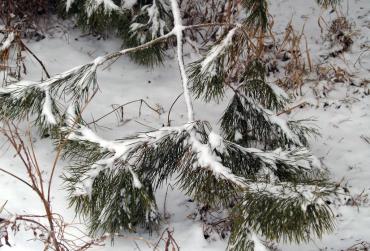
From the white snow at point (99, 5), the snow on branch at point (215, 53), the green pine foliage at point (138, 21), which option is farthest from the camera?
the green pine foliage at point (138, 21)

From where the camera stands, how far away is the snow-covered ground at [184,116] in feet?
8.10

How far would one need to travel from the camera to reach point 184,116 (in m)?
3.26

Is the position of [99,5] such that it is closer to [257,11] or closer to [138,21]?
[138,21]

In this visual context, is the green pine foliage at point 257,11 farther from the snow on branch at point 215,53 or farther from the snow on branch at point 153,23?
the snow on branch at point 153,23

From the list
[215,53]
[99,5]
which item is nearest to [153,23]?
[99,5]

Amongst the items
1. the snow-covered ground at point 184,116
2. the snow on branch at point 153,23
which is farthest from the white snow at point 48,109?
the snow on branch at point 153,23

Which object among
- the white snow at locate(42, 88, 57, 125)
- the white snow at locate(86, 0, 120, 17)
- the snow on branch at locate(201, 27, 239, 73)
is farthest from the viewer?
the white snow at locate(86, 0, 120, 17)

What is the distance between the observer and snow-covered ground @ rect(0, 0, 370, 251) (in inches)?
97.2

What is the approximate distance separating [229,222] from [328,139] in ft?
3.52

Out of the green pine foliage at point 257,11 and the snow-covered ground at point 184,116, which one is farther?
the snow-covered ground at point 184,116

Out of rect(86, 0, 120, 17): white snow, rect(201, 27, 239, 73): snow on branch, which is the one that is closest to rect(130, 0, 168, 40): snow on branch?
rect(86, 0, 120, 17): white snow

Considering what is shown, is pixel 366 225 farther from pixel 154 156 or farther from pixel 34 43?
pixel 34 43

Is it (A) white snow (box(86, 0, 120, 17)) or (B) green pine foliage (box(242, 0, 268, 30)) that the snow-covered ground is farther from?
(B) green pine foliage (box(242, 0, 268, 30))

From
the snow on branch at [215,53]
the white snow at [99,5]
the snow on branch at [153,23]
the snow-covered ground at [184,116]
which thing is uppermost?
→ the white snow at [99,5]
